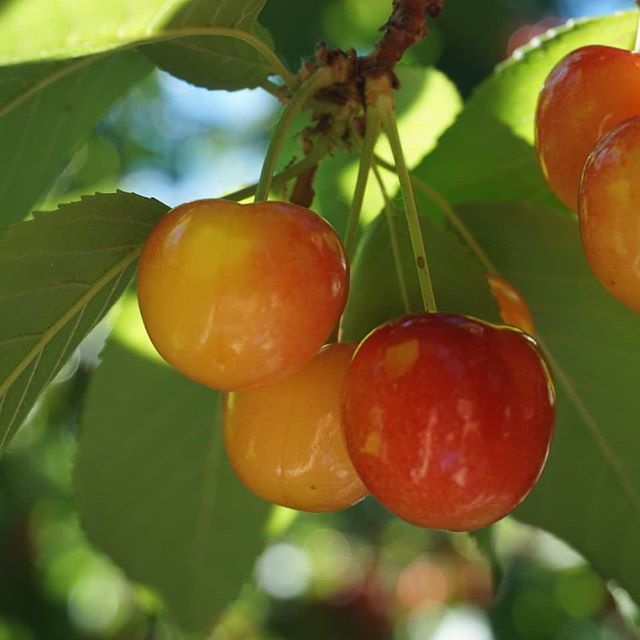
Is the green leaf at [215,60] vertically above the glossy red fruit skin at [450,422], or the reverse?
the green leaf at [215,60]

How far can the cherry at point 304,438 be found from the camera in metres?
0.96

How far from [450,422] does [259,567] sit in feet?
8.52

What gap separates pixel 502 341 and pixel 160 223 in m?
0.32

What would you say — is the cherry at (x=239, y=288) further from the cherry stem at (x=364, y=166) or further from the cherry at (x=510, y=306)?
the cherry at (x=510, y=306)

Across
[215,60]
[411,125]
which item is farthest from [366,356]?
[411,125]

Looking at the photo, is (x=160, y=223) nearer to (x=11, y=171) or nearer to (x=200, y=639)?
(x=11, y=171)

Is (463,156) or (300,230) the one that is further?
(463,156)

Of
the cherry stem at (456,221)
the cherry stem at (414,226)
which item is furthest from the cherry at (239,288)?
the cherry stem at (456,221)

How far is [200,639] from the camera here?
1574 millimetres

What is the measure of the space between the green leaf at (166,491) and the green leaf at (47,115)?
34 cm

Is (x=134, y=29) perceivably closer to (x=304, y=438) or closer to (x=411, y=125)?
(x=304, y=438)

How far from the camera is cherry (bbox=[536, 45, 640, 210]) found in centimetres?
98

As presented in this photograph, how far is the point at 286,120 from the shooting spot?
102 centimetres

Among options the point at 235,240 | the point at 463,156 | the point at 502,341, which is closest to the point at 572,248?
the point at 463,156
